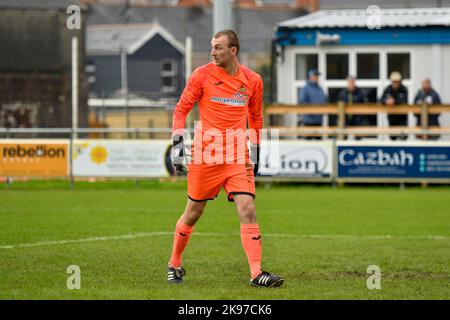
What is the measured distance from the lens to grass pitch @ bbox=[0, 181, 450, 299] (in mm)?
9703

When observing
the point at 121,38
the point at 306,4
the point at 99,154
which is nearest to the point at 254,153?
the point at 99,154

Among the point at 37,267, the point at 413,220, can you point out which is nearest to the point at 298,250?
the point at 37,267

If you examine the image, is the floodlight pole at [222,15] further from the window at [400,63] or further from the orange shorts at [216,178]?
the window at [400,63]

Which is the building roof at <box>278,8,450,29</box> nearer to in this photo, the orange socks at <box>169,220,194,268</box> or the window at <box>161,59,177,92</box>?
the orange socks at <box>169,220,194,268</box>

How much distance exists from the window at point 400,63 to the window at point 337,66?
114 centimetres

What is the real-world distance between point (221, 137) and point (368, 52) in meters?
20.2

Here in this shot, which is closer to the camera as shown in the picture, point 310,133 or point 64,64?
point 310,133

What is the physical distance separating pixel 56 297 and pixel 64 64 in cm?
2905

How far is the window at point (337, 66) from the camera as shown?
2995 centimetres

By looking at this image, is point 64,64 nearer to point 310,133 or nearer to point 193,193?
point 310,133

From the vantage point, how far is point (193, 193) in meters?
10.1

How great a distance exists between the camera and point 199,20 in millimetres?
74062

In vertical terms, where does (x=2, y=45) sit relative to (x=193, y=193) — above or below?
above

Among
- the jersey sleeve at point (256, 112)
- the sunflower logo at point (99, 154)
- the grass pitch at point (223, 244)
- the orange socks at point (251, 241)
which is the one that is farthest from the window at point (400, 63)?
the orange socks at point (251, 241)
